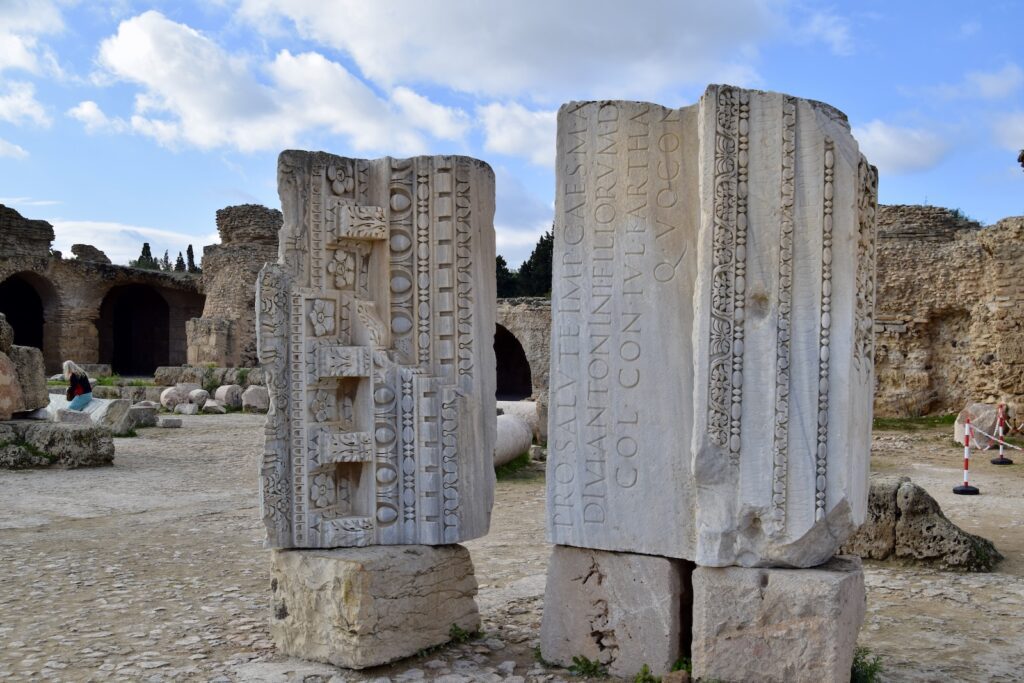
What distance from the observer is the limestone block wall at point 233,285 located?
21.4 m

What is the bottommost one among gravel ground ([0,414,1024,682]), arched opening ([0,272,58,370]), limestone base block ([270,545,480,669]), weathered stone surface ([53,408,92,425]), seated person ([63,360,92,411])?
gravel ground ([0,414,1024,682])

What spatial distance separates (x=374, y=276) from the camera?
12.0 feet

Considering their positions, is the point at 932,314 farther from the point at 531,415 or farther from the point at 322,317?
the point at 322,317

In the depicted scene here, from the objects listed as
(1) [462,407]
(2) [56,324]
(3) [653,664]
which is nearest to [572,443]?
(1) [462,407]

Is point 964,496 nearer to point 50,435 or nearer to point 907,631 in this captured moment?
point 907,631

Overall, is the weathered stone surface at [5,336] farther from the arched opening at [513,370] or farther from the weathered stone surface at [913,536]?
the arched opening at [513,370]

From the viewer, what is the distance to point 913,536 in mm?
5137

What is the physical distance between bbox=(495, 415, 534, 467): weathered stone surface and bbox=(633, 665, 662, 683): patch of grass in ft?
18.9

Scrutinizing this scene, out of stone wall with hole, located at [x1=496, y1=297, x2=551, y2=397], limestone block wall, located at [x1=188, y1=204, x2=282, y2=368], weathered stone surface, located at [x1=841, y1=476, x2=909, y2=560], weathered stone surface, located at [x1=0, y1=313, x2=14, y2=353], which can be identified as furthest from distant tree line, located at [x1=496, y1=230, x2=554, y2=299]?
weathered stone surface, located at [x1=841, y1=476, x2=909, y2=560]

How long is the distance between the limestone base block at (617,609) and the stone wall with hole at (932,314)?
1214 centimetres

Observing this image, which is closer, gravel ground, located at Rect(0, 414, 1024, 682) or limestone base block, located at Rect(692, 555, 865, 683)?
limestone base block, located at Rect(692, 555, 865, 683)

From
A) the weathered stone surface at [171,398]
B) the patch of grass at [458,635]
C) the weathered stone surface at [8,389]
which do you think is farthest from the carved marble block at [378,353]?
the weathered stone surface at [171,398]

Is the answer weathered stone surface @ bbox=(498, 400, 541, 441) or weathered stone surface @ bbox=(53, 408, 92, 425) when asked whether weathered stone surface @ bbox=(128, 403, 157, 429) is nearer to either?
weathered stone surface @ bbox=(53, 408, 92, 425)

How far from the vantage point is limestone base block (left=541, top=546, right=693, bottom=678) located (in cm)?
317
